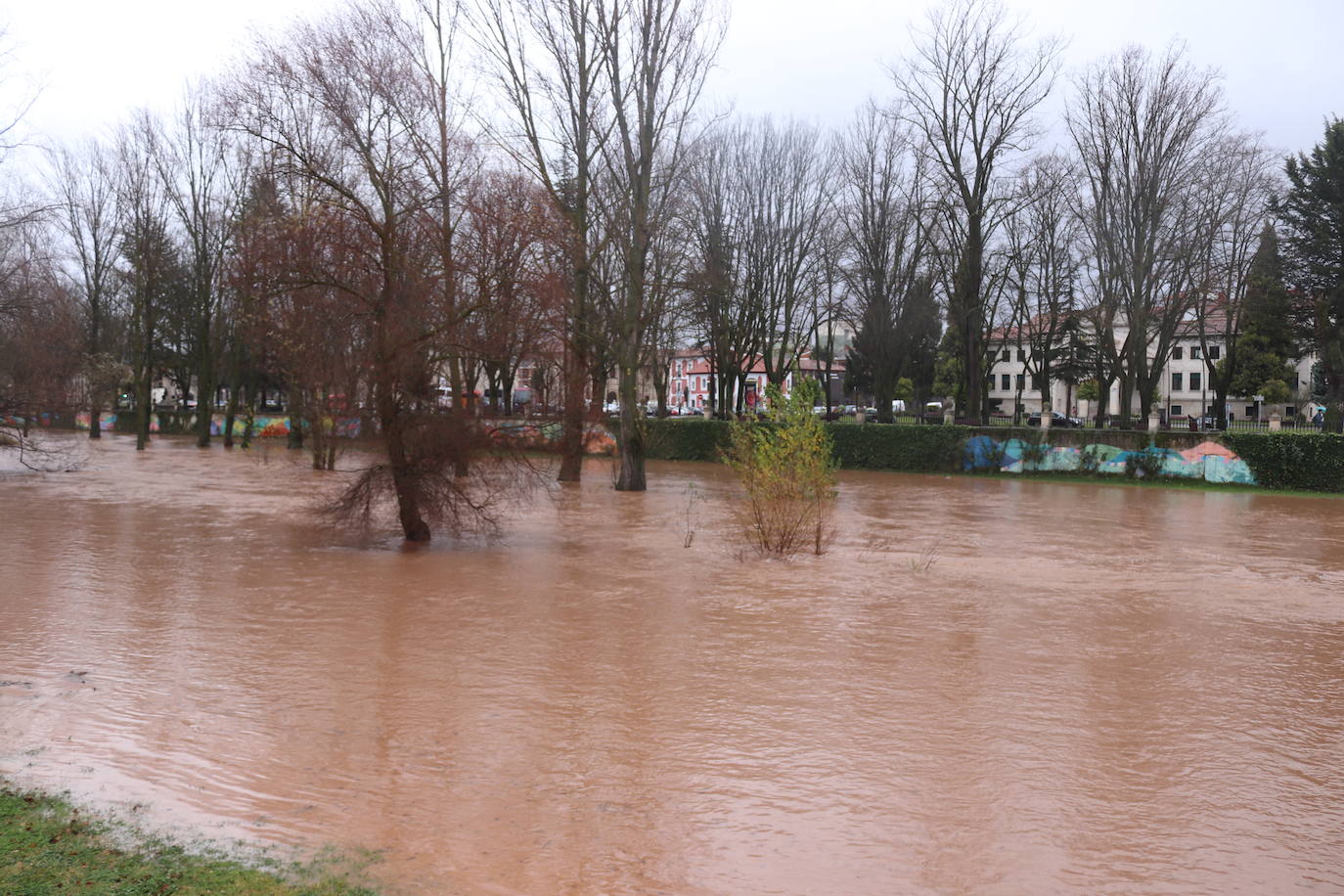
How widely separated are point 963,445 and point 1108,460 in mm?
4850

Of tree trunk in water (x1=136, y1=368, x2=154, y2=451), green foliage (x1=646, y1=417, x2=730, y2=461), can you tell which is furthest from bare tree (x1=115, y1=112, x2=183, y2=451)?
green foliage (x1=646, y1=417, x2=730, y2=461)

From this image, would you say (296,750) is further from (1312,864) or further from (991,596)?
(991,596)

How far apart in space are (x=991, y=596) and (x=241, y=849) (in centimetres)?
1019

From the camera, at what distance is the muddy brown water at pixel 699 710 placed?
5762 millimetres

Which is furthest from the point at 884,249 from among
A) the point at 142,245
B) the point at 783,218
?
the point at 142,245

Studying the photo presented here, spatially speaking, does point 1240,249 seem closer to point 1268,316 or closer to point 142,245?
point 1268,316

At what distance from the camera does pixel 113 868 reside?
4.94 metres

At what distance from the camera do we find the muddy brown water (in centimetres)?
576

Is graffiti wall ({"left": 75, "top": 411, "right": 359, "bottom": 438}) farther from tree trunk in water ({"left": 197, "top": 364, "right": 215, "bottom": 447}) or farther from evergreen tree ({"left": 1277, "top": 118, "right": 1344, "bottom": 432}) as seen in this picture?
evergreen tree ({"left": 1277, "top": 118, "right": 1344, "bottom": 432})

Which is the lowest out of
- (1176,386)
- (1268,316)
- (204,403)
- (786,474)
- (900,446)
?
(786,474)

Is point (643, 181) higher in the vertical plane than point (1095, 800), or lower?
higher

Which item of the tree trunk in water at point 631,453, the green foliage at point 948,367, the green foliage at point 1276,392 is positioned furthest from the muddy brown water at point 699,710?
the green foliage at point 948,367

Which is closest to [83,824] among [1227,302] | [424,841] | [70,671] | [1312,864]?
[424,841]

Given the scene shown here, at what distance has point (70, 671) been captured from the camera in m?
9.06
